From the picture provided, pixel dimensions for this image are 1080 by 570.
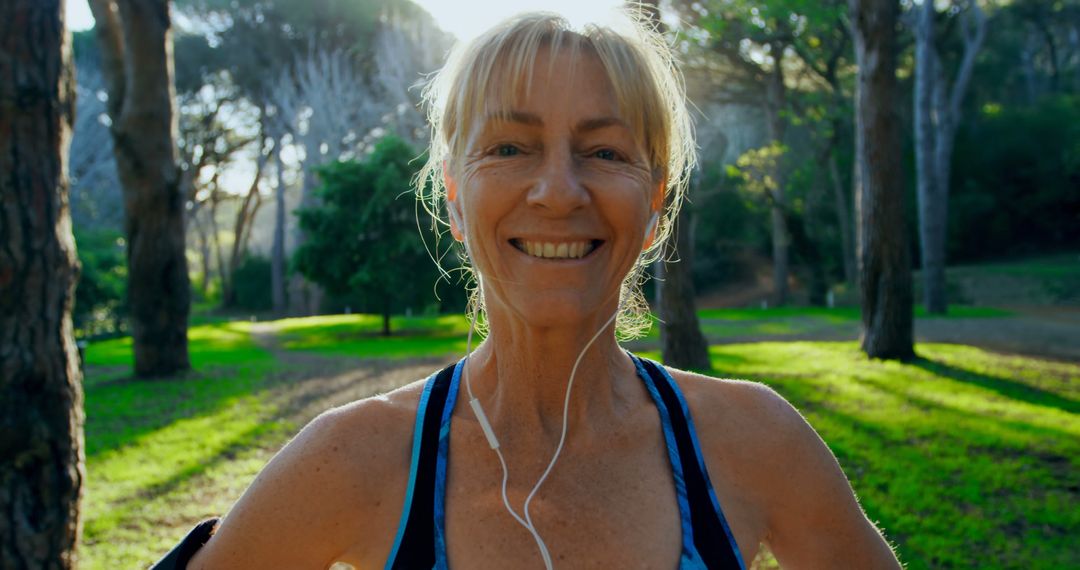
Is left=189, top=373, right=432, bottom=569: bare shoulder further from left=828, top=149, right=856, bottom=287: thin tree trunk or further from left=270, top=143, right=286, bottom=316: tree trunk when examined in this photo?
left=270, top=143, right=286, bottom=316: tree trunk

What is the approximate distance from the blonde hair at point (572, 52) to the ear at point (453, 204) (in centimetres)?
4

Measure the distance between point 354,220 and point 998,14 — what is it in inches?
981

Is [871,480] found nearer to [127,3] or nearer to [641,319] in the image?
[641,319]

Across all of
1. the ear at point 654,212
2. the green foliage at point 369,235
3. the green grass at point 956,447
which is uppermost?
the green foliage at point 369,235

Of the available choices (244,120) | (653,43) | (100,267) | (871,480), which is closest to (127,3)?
(871,480)

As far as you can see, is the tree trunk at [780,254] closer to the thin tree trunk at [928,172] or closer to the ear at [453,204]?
the thin tree trunk at [928,172]

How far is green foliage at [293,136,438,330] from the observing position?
21000mm

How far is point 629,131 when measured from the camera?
1746mm

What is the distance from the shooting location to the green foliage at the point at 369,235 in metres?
21.0

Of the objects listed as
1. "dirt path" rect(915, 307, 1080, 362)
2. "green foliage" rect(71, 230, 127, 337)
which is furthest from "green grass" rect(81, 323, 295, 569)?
"dirt path" rect(915, 307, 1080, 362)

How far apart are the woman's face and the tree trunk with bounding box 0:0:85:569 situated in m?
2.42

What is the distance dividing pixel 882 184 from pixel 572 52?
11.7m

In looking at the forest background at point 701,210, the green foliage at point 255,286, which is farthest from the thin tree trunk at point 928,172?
the green foliage at point 255,286

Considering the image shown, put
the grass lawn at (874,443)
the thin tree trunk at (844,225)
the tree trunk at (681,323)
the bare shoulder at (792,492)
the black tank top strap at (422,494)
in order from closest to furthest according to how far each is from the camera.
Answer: the black tank top strap at (422,494)
the bare shoulder at (792,492)
the grass lawn at (874,443)
the tree trunk at (681,323)
the thin tree trunk at (844,225)
